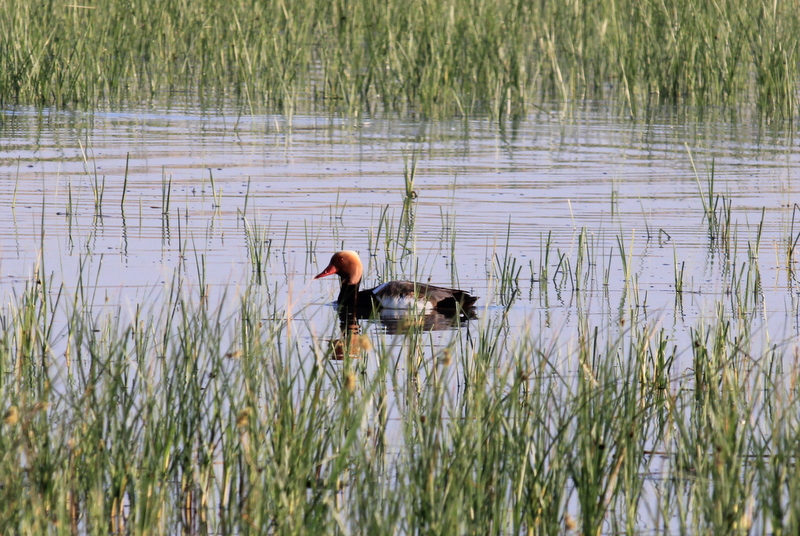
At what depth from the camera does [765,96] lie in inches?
547

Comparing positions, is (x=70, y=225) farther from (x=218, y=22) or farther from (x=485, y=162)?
(x=218, y=22)

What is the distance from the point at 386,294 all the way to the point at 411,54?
7913 mm

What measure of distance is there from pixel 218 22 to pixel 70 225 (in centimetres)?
857

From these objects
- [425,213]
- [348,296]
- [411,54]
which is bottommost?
[348,296]

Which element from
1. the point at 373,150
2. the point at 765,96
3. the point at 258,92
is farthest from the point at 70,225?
the point at 765,96

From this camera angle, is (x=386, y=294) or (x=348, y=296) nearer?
(x=386, y=294)

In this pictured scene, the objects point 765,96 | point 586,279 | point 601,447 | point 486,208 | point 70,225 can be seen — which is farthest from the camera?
point 765,96

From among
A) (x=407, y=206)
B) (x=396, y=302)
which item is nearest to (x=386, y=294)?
(x=396, y=302)

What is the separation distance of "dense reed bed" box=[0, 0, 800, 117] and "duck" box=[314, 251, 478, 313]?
6.41m

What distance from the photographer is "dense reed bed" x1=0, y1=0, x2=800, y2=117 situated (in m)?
14.0

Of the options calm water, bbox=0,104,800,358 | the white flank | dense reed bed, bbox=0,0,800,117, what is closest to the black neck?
calm water, bbox=0,104,800,358

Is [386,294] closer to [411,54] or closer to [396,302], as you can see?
[396,302]

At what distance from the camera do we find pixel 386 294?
7.18 m

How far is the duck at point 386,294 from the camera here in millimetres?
6984
